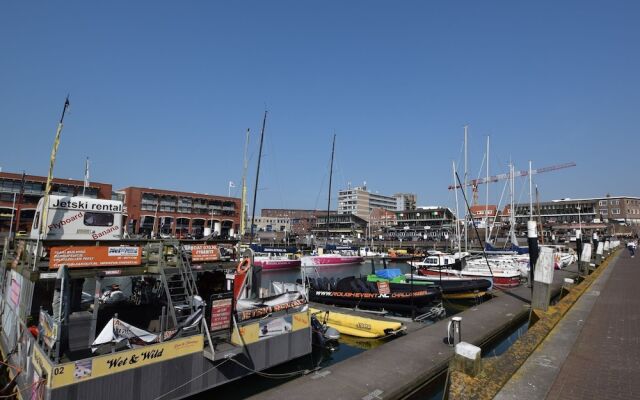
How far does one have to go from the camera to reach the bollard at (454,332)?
13.3m

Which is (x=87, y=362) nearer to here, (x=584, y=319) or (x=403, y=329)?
(x=403, y=329)

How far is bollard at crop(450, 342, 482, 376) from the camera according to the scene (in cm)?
730

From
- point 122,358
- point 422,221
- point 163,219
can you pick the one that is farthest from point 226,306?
point 422,221

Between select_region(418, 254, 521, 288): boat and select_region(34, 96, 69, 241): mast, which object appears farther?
select_region(418, 254, 521, 288): boat

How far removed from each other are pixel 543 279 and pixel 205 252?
15.8 metres

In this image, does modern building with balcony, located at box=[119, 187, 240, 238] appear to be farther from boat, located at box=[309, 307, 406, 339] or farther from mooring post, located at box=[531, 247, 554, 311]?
mooring post, located at box=[531, 247, 554, 311]

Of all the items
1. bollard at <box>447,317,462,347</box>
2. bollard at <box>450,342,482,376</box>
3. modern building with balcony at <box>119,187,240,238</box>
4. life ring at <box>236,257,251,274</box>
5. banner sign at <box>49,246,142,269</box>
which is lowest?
bollard at <box>447,317,462,347</box>

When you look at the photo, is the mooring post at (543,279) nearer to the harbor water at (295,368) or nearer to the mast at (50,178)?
the harbor water at (295,368)

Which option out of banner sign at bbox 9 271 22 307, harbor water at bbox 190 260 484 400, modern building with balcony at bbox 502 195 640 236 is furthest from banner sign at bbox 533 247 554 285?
modern building with balcony at bbox 502 195 640 236

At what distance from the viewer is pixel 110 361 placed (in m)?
8.04

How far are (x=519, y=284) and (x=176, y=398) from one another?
3073 cm

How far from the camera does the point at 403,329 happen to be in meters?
17.6

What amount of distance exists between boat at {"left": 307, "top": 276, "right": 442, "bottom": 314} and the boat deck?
4367 mm

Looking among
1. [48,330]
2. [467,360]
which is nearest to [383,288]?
[467,360]
